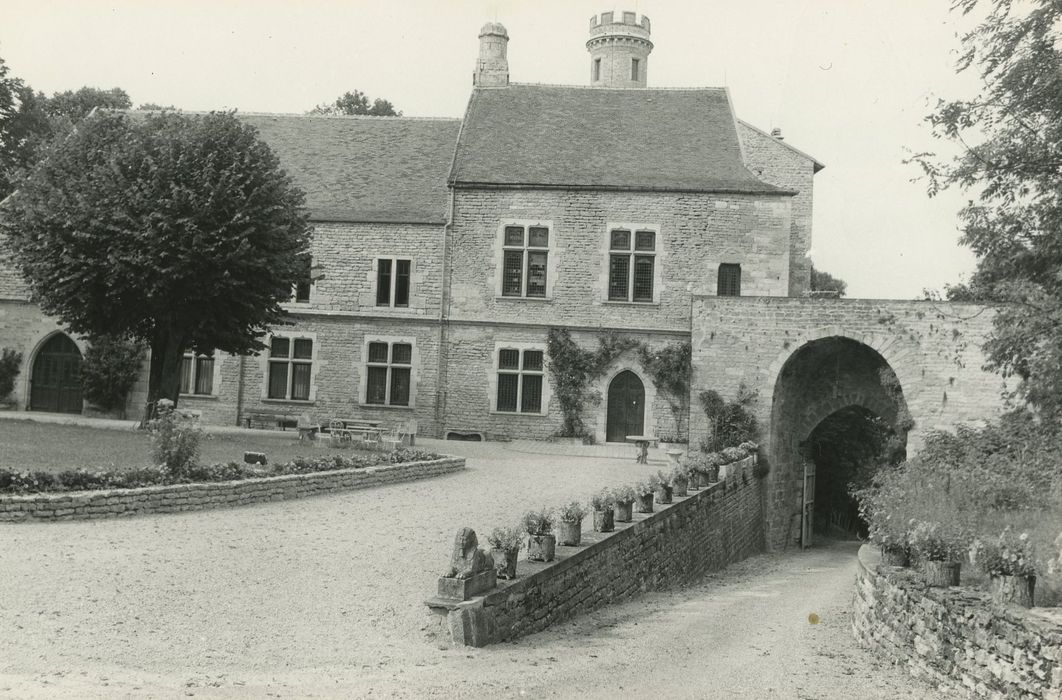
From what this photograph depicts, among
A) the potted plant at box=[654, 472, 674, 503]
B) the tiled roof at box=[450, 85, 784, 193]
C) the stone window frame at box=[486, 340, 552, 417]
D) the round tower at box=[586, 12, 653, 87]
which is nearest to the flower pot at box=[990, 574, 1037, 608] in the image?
the potted plant at box=[654, 472, 674, 503]

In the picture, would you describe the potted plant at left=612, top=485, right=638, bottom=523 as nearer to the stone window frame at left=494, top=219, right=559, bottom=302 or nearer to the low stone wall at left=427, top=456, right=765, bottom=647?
the low stone wall at left=427, top=456, right=765, bottom=647

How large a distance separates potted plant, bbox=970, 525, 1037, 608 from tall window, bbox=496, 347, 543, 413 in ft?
59.4

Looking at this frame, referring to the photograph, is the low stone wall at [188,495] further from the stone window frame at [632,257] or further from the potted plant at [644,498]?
the stone window frame at [632,257]

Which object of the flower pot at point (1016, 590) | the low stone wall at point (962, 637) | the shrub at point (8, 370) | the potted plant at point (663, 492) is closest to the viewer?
the low stone wall at point (962, 637)

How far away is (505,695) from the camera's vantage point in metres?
7.19

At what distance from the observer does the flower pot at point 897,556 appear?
1068 cm

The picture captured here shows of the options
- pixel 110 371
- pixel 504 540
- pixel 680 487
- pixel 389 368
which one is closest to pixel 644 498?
pixel 680 487

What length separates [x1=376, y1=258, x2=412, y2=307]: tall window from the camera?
27578 millimetres

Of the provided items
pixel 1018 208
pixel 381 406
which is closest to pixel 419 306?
pixel 381 406

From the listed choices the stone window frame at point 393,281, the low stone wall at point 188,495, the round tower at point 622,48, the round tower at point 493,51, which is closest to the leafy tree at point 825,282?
the round tower at point 622,48

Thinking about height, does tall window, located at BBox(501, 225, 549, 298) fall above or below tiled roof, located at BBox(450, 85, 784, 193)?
below

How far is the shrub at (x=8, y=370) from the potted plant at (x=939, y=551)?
85.7 feet

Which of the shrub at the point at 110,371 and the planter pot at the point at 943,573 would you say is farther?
the shrub at the point at 110,371

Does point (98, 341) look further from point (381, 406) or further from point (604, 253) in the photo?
point (604, 253)
